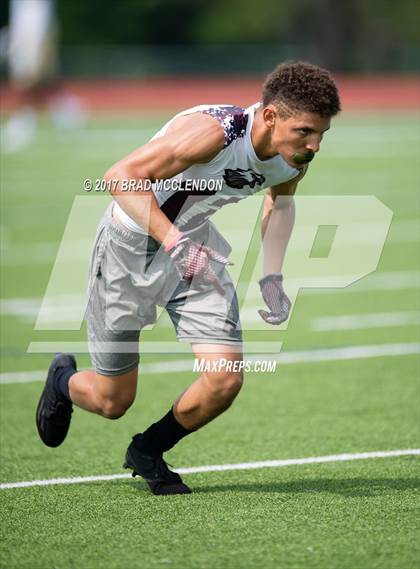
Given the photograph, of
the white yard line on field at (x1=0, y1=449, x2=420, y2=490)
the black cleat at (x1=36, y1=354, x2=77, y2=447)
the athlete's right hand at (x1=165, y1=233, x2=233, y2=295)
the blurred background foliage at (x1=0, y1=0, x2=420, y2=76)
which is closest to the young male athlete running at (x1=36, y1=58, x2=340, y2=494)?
the athlete's right hand at (x1=165, y1=233, x2=233, y2=295)

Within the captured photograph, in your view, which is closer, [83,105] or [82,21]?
[83,105]

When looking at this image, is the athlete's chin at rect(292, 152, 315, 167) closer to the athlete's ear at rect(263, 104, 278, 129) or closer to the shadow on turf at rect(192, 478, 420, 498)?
the athlete's ear at rect(263, 104, 278, 129)

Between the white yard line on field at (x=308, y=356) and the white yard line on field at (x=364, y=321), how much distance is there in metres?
0.68

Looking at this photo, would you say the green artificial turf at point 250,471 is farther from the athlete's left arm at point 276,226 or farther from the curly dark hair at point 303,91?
the curly dark hair at point 303,91

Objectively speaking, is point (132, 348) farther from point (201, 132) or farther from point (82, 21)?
point (82, 21)

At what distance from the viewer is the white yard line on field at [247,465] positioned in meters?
5.29

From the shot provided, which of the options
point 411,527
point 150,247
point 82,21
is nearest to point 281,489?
point 411,527

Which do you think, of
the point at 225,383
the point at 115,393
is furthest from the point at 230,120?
the point at 115,393

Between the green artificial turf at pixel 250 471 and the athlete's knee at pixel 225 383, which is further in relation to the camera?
the athlete's knee at pixel 225 383

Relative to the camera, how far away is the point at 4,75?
34562 mm

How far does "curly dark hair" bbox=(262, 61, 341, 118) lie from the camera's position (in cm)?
464

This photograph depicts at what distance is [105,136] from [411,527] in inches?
863

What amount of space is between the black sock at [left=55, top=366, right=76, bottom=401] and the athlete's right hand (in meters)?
1.18

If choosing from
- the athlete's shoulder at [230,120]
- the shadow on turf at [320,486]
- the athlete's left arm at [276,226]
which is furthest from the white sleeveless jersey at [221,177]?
the shadow on turf at [320,486]
